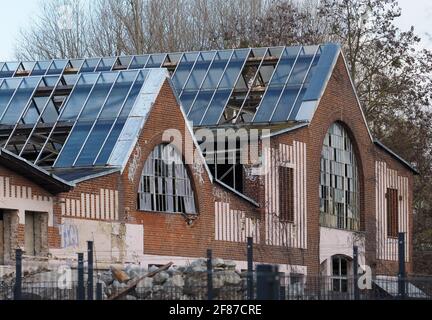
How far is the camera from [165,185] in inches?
1687

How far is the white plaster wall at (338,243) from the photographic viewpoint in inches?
2035

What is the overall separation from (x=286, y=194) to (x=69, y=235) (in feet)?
40.9

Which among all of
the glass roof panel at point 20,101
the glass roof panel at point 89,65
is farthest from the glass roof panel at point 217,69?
the glass roof panel at point 20,101

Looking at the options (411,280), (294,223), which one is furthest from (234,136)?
(411,280)

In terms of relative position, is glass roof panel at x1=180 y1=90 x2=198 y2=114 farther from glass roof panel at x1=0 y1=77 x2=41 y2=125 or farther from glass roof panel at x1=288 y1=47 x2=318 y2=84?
glass roof panel at x1=0 y1=77 x2=41 y2=125

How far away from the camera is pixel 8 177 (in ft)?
120

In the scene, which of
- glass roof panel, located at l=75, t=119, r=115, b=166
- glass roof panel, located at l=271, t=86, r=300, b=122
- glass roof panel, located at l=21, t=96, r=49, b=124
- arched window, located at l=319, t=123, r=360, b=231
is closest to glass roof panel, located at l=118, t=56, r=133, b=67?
glass roof panel, located at l=271, t=86, r=300, b=122

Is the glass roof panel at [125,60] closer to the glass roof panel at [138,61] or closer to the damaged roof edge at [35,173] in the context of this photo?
the glass roof panel at [138,61]

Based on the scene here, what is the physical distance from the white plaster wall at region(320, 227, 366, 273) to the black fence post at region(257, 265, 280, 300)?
108 ft

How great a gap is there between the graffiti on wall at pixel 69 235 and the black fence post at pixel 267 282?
20.2m

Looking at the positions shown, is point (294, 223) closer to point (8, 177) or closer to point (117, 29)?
point (8, 177)

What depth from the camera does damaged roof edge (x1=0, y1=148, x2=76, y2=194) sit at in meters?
36.1
